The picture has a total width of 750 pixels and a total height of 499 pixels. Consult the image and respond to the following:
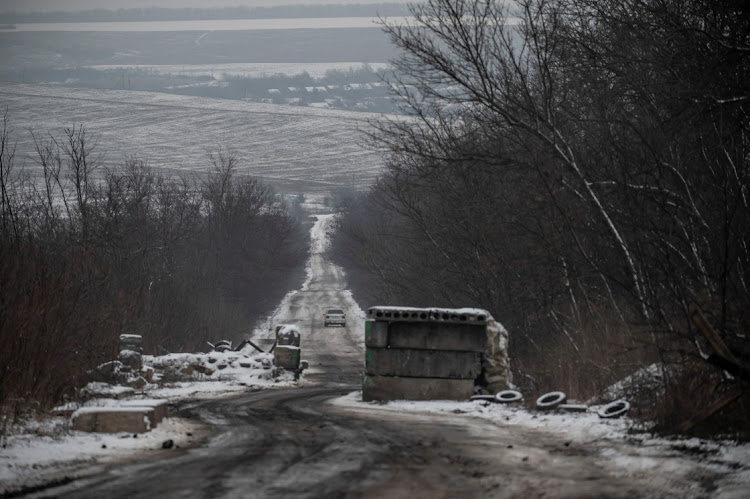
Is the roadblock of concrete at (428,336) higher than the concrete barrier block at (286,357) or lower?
higher

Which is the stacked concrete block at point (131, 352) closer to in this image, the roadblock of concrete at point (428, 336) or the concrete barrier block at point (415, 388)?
the concrete barrier block at point (415, 388)

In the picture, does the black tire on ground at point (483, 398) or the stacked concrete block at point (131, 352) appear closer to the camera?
the black tire on ground at point (483, 398)

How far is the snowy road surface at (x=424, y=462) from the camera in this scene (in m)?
7.13

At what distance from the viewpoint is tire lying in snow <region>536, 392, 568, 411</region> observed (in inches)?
511

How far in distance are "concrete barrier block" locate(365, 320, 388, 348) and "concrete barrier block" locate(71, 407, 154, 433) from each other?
23.8 feet

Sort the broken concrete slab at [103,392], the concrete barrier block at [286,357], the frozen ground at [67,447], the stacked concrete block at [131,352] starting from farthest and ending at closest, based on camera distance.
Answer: the concrete barrier block at [286,357]
the stacked concrete block at [131,352]
the broken concrete slab at [103,392]
the frozen ground at [67,447]

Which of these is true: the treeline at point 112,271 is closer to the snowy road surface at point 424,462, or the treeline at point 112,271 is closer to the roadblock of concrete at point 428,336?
the snowy road surface at point 424,462

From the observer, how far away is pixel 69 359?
1507 centimetres

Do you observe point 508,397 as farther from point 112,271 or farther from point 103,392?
point 112,271

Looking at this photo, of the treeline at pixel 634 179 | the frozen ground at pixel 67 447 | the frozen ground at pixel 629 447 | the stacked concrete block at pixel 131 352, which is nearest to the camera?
the frozen ground at pixel 629 447

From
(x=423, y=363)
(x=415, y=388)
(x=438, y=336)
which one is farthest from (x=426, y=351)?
(x=415, y=388)

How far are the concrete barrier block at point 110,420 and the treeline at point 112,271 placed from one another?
0.82 m

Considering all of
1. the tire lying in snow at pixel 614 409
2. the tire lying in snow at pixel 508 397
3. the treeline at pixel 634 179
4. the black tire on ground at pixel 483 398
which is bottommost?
the black tire on ground at pixel 483 398

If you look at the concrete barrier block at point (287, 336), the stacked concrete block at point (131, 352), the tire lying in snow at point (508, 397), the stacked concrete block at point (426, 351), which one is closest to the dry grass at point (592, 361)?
the tire lying in snow at point (508, 397)
